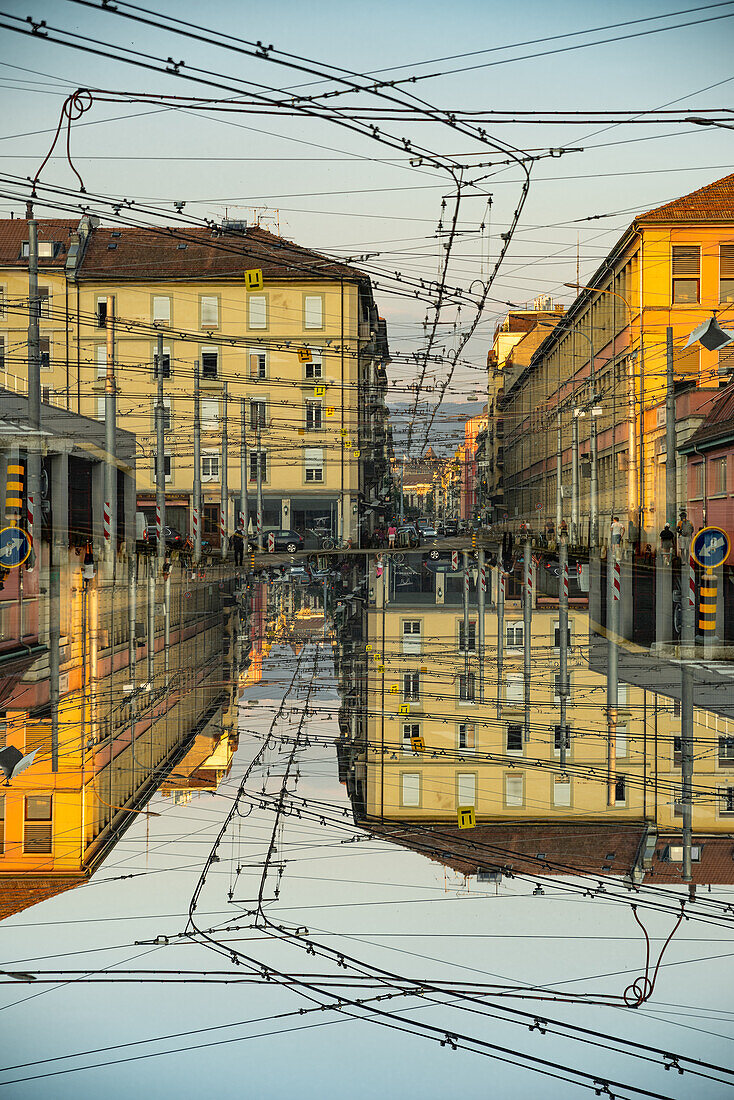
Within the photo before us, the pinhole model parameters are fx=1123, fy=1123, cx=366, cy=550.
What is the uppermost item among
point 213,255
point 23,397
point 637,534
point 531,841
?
point 213,255

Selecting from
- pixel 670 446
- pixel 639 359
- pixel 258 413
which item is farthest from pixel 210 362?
pixel 670 446

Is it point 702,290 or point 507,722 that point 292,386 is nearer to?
point 702,290

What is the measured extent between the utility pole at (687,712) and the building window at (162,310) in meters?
23.3

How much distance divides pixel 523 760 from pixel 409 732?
123 cm

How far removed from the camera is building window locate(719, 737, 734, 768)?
351 inches

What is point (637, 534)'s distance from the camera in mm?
27141

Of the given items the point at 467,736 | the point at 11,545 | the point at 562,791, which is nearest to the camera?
the point at 562,791

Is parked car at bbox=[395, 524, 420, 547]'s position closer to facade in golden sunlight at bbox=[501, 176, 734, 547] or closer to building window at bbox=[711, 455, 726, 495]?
facade in golden sunlight at bbox=[501, 176, 734, 547]

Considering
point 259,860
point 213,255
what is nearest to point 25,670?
point 259,860

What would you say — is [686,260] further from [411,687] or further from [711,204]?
[411,687]

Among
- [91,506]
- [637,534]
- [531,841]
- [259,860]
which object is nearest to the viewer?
[259,860]

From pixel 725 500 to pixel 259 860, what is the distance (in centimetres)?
1957

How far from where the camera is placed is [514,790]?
877cm

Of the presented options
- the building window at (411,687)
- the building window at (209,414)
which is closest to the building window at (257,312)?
the building window at (209,414)
